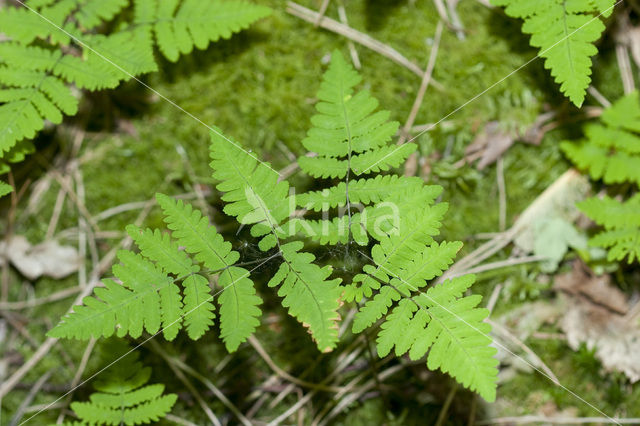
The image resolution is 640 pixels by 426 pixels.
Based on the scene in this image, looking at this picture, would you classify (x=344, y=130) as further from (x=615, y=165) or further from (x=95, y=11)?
(x=615, y=165)

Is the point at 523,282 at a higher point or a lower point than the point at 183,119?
lower

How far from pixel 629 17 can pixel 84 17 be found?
3.58 meters

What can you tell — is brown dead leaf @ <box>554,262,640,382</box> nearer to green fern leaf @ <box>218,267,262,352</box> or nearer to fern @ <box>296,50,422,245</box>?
fern @ <box>296,50,422,245</box>

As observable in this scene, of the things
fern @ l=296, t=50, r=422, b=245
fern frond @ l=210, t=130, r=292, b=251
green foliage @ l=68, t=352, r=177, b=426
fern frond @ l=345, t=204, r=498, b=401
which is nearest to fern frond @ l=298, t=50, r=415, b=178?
fern @ l=296, t=50, r=422, b=245

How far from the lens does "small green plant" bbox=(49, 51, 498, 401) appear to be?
8.48 ft

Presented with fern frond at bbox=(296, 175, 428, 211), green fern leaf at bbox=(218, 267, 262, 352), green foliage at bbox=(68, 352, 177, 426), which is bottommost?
green foliage at bbox=(68, 352, 177, 426)

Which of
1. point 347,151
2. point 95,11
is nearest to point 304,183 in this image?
point 347,151

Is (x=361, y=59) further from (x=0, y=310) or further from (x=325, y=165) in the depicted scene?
(x=0, y=310)

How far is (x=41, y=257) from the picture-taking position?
3.72m

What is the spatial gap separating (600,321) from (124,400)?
3.11 metres

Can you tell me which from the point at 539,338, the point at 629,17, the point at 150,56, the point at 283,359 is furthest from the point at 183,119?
the point at 629,17

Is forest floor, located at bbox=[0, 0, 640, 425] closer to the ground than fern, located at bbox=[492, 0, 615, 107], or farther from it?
closer to the ground

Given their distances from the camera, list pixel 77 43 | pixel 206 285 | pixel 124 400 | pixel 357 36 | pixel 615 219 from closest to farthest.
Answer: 1. pixel 206 285
2. pixel 124 400
3. pixel 615 219
4. pixel 77 43
5. pixel 357 36

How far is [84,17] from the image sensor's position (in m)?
3.32
